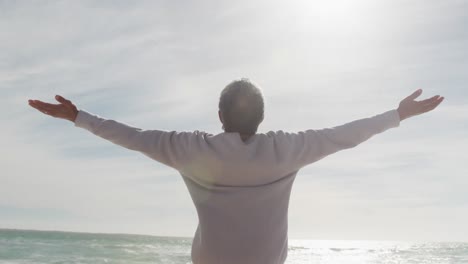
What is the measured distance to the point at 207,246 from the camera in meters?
1.94

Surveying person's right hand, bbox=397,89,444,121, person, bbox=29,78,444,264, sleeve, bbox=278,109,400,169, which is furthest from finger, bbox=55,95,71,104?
person's right hand, bbox=397,89,444,121

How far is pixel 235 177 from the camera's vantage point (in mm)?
1901

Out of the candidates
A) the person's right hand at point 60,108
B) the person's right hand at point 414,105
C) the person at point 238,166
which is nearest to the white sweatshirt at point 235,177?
the person at point 238,166

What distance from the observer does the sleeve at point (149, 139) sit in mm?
1923

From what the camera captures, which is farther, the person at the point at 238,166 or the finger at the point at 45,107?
the finger at the point at 45,107

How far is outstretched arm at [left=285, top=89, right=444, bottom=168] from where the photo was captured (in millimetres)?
1955

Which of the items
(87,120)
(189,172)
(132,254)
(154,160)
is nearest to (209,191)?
(189,172)

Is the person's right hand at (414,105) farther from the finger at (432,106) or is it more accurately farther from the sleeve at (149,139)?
the sleeve at (149,139)

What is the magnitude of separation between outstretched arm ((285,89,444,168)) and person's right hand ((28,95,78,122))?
75 cm

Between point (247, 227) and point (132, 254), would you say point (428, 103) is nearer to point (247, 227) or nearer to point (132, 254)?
point (247, 227)

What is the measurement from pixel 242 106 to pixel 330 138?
0.32 m

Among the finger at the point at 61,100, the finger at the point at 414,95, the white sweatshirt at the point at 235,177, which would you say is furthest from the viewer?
the finger at the point at 414,95

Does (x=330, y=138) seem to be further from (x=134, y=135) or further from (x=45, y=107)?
(x=45, y=107)

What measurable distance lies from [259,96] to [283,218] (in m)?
0.41
